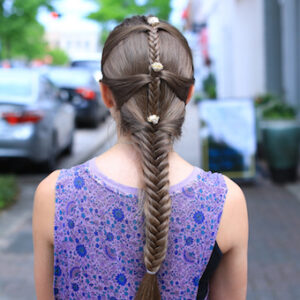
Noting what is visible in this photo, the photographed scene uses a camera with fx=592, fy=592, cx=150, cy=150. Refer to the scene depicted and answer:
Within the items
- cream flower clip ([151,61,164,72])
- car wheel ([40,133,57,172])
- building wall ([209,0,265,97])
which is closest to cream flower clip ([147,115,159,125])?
cream flower clip ([151,61,164,72])

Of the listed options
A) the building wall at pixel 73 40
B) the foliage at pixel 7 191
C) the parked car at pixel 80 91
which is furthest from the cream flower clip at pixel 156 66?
the building wall at pixel 73 40

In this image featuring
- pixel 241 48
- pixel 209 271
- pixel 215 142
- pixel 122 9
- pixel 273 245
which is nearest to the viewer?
pixel 209 271

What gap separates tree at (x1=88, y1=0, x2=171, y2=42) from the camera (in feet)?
122

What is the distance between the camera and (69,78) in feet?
54.1

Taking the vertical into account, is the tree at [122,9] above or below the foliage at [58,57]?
above

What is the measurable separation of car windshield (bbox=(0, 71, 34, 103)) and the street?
128 cm

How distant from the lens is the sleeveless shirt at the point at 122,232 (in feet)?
4.89

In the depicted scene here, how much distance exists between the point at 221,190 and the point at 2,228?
16.9 ft

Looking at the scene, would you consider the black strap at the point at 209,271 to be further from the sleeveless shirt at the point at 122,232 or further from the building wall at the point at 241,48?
the building wall at the point at 241,48

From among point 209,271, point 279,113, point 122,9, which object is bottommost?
point 279,113

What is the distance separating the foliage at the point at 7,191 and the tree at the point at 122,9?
29.9m

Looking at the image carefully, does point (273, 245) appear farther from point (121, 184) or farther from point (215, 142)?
point (121, 184)

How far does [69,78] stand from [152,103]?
15310 mm

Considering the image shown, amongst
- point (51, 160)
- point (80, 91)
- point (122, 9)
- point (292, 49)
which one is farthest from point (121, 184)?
point (122, 9)
